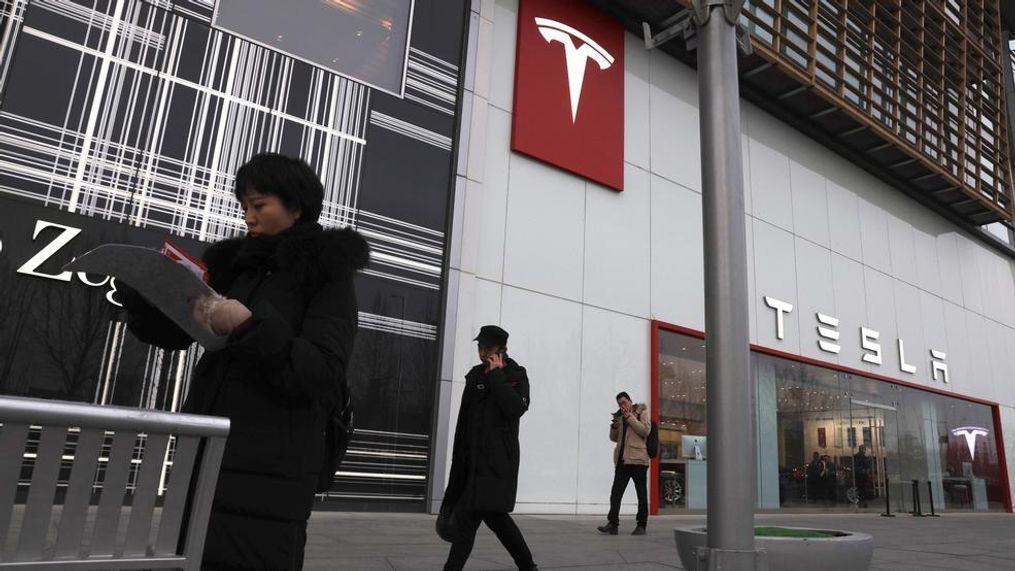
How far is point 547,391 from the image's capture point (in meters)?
10.5

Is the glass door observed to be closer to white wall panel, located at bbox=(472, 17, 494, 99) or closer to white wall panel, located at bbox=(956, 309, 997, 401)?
white wall panel, located at bbox=(956, 309, 997, 401)

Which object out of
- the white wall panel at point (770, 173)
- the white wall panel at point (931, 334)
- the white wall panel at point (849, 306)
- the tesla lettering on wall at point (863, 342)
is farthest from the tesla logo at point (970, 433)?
the white wall panel at point (770, 173)

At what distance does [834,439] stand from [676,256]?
232 inches

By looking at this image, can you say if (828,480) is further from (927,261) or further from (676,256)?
(927,261)

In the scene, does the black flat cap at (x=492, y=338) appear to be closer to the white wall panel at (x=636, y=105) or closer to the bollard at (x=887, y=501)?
the white wall panel at (x=636, y=105)

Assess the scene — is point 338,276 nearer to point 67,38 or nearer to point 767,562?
point 767,562

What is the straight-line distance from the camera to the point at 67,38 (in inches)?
294

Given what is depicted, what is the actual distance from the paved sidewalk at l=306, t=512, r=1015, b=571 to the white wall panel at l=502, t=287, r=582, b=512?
55 centimetres

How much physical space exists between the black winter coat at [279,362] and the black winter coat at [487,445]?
2.36 metres

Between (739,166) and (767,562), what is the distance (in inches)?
90.5

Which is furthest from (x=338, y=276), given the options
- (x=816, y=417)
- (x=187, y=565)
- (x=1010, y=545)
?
(x=816, y=417)

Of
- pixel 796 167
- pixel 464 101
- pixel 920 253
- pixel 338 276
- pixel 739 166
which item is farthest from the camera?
pixel 920 253

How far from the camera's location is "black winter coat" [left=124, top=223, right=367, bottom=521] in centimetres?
159

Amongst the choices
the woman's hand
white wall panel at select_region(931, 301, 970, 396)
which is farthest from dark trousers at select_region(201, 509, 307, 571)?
white wall panel at select_region(931, 301, 970, 396)
